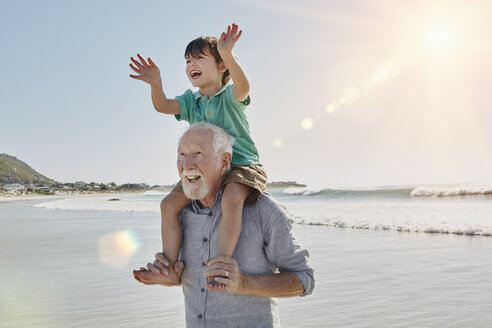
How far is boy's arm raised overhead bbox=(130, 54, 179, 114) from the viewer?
2.40 m

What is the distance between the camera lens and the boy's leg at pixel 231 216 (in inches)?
73.1

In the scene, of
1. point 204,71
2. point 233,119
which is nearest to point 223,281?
point 233,119

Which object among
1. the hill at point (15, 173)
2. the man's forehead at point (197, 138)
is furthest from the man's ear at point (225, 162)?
the hill at point (15, 173)

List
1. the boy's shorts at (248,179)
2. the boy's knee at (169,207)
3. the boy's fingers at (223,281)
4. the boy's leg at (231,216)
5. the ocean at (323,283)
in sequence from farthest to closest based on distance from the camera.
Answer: the ocean at (323,283)
the boy's knee at (169,207)
the boy's shorts at (248,179)
the boy's leg at (231,216)
the boy's fingers at (223,281)

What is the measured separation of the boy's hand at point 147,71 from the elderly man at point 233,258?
0.57 m

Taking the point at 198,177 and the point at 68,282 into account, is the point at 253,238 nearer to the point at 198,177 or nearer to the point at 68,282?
the point at 198,177

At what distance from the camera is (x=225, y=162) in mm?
2021

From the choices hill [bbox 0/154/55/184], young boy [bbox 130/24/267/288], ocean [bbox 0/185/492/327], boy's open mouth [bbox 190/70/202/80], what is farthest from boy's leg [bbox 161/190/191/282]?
hill [bbox 0/154/55/184]

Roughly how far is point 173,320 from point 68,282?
7.03 ft

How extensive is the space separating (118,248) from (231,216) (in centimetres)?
712

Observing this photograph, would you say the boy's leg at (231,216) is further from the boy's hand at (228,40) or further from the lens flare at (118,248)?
the lens flare at (118,248)

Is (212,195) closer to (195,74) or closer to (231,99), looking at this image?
(231,99)

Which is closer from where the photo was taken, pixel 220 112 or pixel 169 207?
pixel 169 207

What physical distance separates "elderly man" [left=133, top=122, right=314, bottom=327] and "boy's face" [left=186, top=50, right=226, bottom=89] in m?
0.42
